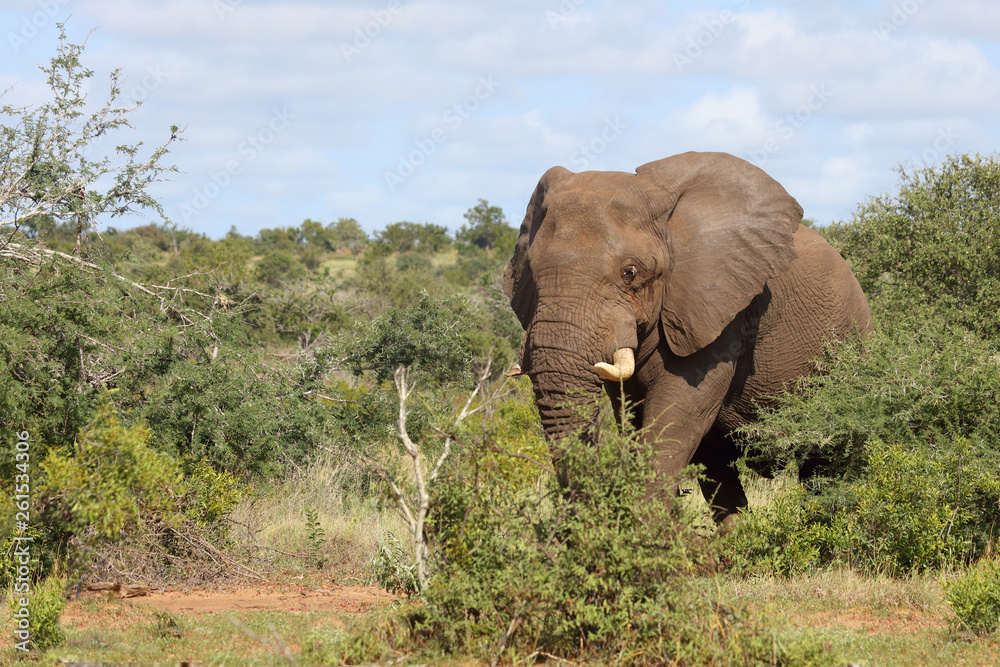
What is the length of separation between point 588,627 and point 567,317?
8.14 feet

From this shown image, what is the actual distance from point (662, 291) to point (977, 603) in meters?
3.05

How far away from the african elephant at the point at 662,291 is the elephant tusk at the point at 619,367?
0.03 feet

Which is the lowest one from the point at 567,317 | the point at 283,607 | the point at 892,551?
the point at 283,607

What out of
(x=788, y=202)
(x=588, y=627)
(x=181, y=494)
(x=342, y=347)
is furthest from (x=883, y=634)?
(x=342, y=347)

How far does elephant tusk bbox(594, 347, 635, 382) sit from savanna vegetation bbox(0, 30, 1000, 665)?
2.44 feet

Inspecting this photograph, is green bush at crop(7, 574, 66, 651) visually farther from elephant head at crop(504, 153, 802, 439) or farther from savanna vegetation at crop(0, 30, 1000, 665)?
elephant head at crop(504, 153, 802, 439)

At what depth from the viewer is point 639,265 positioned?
743 cm

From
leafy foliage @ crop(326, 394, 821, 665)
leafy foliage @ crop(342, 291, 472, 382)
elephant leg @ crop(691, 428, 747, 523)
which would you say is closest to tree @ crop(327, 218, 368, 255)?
leafy foliage @ crop(342, 291, 472, 382)

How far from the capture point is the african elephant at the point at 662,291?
7.15 metres

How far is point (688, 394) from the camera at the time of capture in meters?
7.79

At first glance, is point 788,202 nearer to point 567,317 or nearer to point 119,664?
point 567,317

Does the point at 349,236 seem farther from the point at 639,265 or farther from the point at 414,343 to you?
the point at 639,265

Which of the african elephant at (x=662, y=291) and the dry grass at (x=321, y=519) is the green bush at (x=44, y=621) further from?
the african elephant at (x=662, y=291)

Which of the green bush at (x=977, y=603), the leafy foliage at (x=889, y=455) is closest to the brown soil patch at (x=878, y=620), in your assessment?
the green bush at (x=977, y=603)
